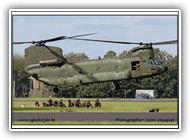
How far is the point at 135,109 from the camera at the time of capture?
15.7m

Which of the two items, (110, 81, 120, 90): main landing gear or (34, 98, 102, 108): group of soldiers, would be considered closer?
(34, 98, 102, 108): group of soldiers

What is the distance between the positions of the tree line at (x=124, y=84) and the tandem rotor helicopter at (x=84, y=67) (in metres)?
0.11

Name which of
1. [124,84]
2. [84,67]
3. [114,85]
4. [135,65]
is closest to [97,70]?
[84,67]

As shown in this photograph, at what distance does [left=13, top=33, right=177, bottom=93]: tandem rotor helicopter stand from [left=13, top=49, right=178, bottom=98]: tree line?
Result: 0.36ft

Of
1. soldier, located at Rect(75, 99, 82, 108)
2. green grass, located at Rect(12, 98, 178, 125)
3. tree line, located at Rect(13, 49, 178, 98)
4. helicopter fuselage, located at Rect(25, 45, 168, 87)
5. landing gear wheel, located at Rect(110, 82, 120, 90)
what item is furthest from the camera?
landing gear wheel, located at Rect(110, 82, 120, 90)

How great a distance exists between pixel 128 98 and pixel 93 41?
166cm

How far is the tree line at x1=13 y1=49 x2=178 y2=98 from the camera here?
15.6 metres

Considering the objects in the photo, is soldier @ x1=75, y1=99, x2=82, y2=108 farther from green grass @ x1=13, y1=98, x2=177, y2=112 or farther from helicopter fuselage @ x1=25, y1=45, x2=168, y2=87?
helicopter fuselage @ x1=25, y1=45, x2=168, y2=87

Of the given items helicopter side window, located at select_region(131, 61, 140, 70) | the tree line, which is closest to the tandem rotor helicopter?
helicopter side window, located at select_region(131, 61, 140, 70)

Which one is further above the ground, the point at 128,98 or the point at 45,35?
the point at 45,35

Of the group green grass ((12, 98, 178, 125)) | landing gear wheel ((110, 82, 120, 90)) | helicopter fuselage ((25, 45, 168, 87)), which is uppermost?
helicopter fuselage ((25, 45, 168, 87))

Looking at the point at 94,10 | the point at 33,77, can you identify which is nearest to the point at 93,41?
the point at 94,10
